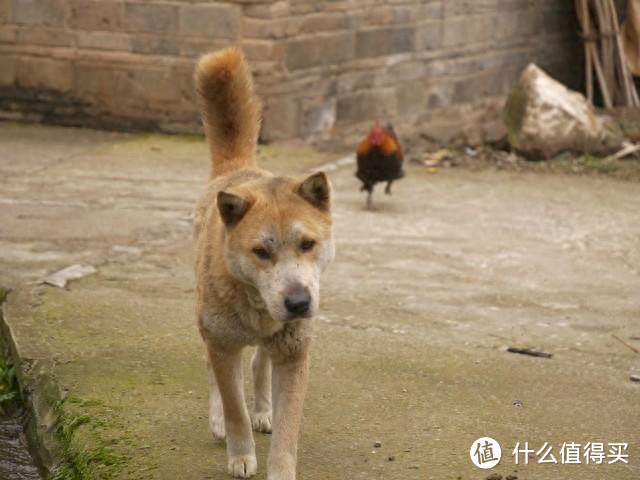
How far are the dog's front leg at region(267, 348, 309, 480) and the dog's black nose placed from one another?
0.36 meters

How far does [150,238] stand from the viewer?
A: 7.33 meters

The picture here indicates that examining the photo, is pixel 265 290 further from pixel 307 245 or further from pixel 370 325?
pixel 370 325

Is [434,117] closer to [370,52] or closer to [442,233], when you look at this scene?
[370,52]

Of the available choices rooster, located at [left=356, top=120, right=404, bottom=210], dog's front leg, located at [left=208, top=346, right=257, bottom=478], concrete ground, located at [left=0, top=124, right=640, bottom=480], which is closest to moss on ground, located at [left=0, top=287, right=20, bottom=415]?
concrete ground, located at [left=0, top=124, right=640, bottom=480]

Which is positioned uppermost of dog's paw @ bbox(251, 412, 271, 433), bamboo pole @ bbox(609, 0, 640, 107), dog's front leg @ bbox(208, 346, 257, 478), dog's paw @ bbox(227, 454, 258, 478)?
dog's front leg @ bbox(208, 346, 257, 478)

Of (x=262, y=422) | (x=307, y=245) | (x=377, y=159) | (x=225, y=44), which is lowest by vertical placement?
(x=377, y=159)

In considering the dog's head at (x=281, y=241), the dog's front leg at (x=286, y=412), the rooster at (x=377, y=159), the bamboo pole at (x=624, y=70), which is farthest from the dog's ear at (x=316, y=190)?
the bamboo pole at (x=624, y=70)

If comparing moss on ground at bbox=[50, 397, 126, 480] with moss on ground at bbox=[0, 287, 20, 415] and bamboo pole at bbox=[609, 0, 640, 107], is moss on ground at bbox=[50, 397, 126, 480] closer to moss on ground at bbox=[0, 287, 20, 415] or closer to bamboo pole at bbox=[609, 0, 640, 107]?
moss on ground at bbox=[0, 287, 20, 415]

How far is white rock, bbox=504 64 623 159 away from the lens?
35.3 ft

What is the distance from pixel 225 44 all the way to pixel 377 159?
237 cm

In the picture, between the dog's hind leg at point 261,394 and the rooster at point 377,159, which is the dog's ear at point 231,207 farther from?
the rooster at point 377,159

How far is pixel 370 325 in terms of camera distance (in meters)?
5.83

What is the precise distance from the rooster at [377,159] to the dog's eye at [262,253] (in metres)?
4.91

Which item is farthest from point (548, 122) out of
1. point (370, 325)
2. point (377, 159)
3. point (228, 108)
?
point (228, 108)
